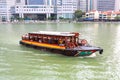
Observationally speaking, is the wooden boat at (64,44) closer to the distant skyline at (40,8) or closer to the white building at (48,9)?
the white building at (48,9)

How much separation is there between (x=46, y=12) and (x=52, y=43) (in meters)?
125

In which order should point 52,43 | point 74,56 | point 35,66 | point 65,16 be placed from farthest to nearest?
point 65,16
point 52,43
point 74,56
point 35,66

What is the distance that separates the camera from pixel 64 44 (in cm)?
2016

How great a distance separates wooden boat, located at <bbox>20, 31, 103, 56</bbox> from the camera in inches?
739

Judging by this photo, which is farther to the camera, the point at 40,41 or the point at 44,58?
the point at 40,41

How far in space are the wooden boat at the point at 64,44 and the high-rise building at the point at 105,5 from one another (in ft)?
A: 496

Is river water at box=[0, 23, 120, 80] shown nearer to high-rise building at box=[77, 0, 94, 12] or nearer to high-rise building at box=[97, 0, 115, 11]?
high-rise building at box=[97, 0, 115, 11]

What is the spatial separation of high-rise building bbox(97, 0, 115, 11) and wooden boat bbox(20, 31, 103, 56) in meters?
151

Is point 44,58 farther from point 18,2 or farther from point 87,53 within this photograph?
point 18,2

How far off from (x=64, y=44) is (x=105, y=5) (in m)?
155

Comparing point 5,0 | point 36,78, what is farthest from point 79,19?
point 36,78

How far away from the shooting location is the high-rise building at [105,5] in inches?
6718

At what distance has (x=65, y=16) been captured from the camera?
144250 millimetres

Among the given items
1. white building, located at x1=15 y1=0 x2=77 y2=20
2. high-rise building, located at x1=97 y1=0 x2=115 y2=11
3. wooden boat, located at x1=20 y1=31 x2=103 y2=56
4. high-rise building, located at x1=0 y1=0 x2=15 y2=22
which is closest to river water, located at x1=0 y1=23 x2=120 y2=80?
wooden boat, located at x1=20 y1=31 x2=103 y2=56
